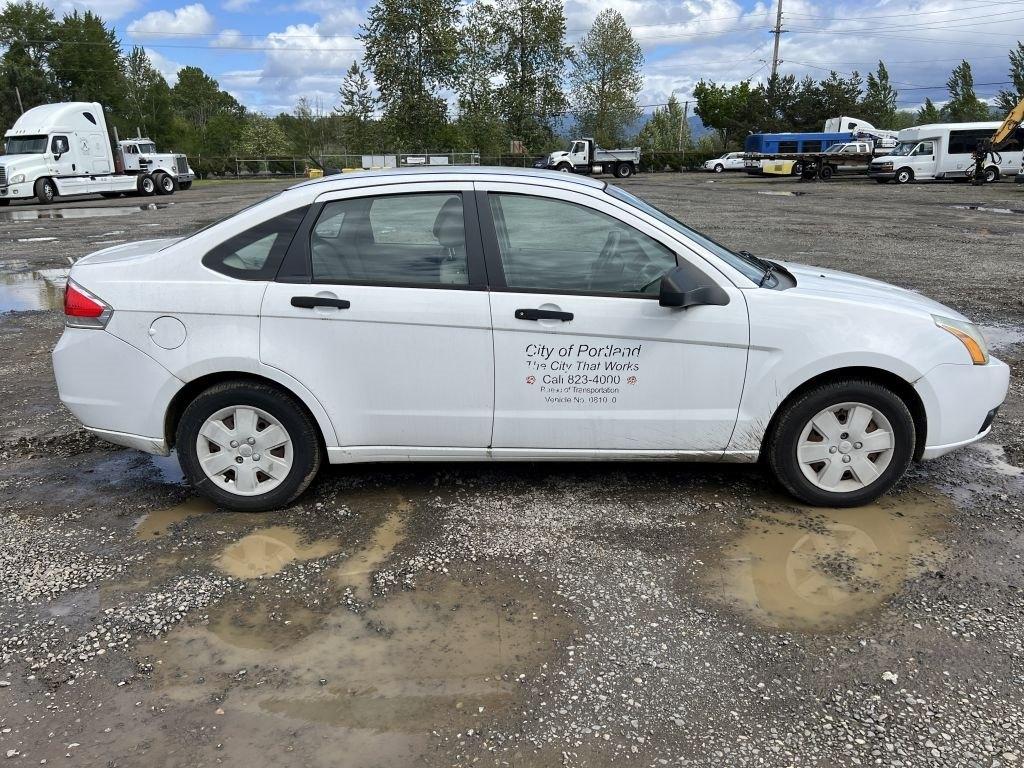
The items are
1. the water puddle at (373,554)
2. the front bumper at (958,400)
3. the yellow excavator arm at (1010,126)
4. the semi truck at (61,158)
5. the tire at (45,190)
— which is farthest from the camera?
the yellow excavator arm at (1010,126)

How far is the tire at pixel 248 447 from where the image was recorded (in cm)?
402

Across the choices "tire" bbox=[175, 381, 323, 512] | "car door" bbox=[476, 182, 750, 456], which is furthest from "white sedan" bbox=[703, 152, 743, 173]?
"tire" bbox=[175, 381, 323, 512]

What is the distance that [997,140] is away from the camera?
34.1 meters

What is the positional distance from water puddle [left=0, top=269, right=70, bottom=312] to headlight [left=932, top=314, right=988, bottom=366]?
890cm

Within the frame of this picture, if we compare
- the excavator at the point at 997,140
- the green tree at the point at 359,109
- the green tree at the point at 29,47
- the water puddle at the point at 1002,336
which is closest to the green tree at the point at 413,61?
Result: the green tree at the point at 359,109

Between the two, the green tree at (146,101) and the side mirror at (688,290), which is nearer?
the side mirror at (688,290)

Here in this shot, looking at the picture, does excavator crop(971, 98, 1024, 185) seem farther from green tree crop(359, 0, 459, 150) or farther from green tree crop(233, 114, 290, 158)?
green tree crop(233, 114, 290, 158)

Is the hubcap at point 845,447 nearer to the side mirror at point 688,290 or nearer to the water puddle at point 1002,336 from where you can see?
the side mirror at point 688,290

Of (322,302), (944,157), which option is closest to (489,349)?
(322,302)

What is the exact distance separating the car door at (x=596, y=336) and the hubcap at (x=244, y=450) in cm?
115

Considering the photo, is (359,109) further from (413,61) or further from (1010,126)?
(1010,126)

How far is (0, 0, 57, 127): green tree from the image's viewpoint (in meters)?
73.6

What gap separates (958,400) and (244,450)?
147 inches

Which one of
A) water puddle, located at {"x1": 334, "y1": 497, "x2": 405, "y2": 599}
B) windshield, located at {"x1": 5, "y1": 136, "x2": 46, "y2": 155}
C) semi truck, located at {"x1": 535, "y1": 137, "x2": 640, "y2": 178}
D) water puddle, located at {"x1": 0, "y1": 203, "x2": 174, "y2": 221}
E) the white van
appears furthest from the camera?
semi truck, located at {"x1": 535, "y1": 137, "x2": 640, "y2": 178}
